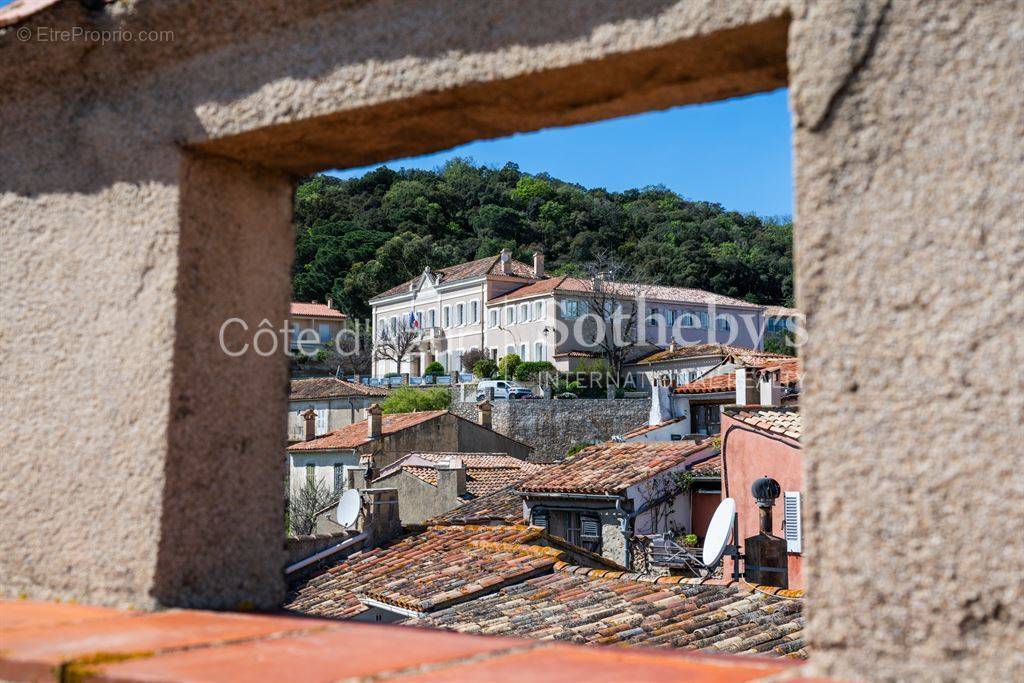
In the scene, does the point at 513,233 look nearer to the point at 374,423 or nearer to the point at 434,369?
the point at 434,369

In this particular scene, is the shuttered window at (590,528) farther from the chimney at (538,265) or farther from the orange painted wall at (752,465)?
the chimney at (538,265)

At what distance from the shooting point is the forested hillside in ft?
204

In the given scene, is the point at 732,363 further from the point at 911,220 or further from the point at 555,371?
the point at 911,220

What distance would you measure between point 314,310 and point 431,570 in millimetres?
50560

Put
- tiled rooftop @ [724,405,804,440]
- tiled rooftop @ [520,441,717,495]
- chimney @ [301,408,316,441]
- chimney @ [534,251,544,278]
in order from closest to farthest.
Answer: tiled rooftop @ [724,405,804,440] → tiled rooftop @ [520,441,717,495] → chimney @ [301,408,316,441] → chimney @ [534,251,544,278]

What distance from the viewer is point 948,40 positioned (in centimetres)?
152

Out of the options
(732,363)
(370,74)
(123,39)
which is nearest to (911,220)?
(370,74)

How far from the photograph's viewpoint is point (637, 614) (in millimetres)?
9844

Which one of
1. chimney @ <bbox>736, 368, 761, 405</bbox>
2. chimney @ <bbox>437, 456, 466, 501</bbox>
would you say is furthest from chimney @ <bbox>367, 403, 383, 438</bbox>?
chimney @ <bbox>736, 368, 761, 405</bbox>

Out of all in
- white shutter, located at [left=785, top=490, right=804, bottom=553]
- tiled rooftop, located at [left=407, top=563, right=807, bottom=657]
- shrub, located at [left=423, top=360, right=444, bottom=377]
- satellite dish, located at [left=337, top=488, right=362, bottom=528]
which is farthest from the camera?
shrub, located at [left=423, top=360, right=444, bottom=377]

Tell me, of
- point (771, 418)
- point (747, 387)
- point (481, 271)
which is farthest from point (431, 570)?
point (481, 271)

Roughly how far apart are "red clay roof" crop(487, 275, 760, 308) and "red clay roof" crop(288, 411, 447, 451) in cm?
1923

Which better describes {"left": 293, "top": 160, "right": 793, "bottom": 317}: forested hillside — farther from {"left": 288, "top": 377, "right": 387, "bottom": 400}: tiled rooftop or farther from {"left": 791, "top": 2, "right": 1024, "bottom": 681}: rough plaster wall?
{"left": 791, "top": 2, "right": 1024, "bottom": 681}: rough plaster wall

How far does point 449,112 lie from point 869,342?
1005 millimetres
